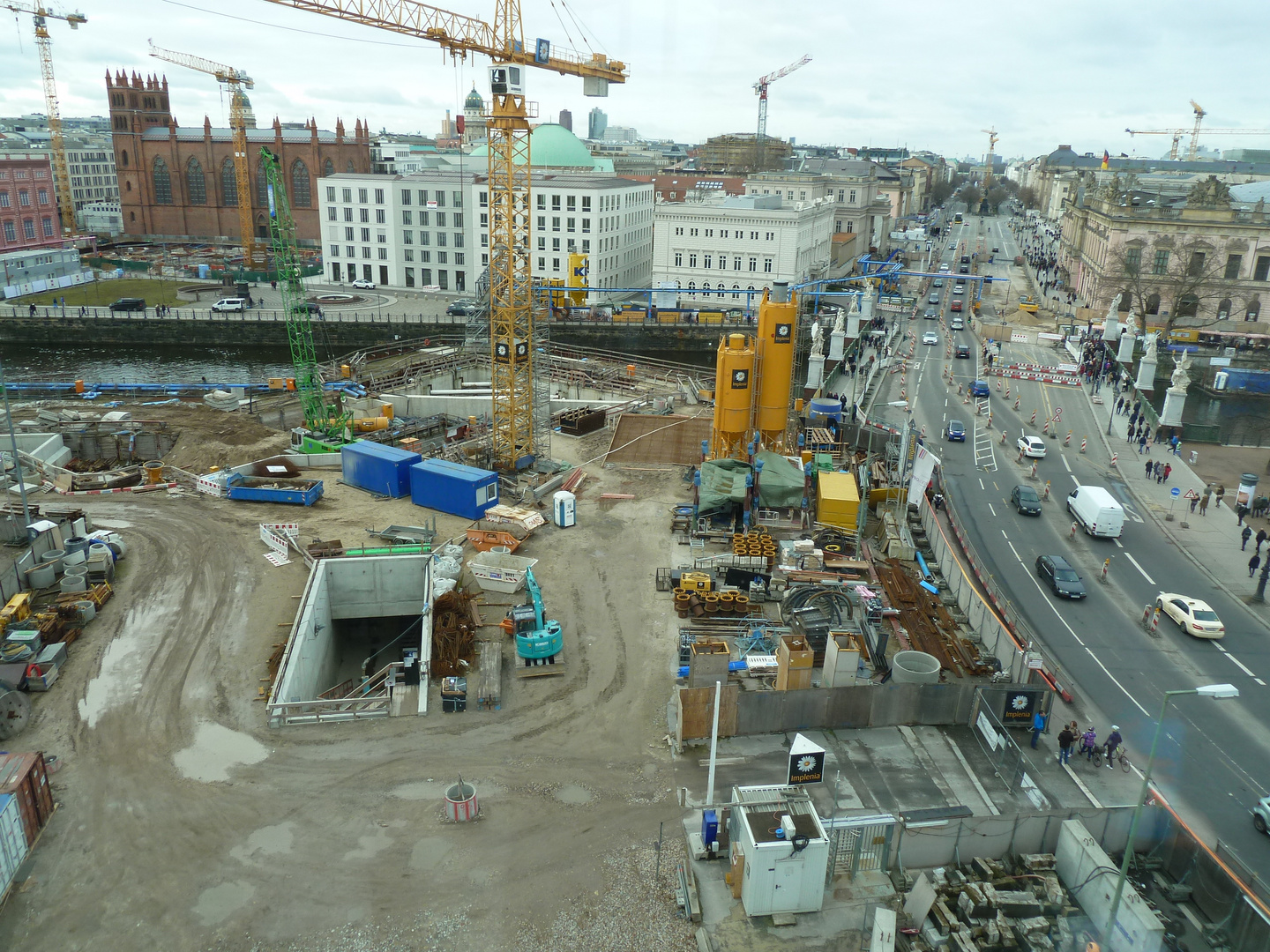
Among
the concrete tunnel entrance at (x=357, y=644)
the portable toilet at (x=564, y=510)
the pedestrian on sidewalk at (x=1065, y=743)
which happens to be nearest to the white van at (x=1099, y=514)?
the pedestrian on sidewalk at (x=1065, y=743)

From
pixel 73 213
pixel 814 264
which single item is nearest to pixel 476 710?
pixel 814 264

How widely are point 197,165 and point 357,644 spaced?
100621 mm

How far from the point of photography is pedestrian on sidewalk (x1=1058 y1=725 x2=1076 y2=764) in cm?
1848

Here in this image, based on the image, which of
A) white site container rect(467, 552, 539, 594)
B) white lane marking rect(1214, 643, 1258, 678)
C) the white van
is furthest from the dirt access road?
the white van

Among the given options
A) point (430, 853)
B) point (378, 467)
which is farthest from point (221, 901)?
point (378, 467)

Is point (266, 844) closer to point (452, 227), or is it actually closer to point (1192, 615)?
point (1192, 615)

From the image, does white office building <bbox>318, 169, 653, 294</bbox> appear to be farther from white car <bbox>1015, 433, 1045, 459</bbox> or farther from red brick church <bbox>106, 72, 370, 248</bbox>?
white car <bbox>1015, 433, 1045, 459</bbox>

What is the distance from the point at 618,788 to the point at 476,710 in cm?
392

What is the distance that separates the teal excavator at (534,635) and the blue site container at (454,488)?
7.98 m

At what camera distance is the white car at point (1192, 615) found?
2395cm

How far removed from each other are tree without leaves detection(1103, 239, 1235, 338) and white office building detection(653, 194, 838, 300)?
26.3 meters

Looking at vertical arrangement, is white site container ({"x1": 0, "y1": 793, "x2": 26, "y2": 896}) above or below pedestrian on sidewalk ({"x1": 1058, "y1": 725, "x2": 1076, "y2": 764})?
above

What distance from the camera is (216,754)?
17.1m

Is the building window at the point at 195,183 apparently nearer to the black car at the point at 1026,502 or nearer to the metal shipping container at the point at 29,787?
the black car at the point at 1026,502
